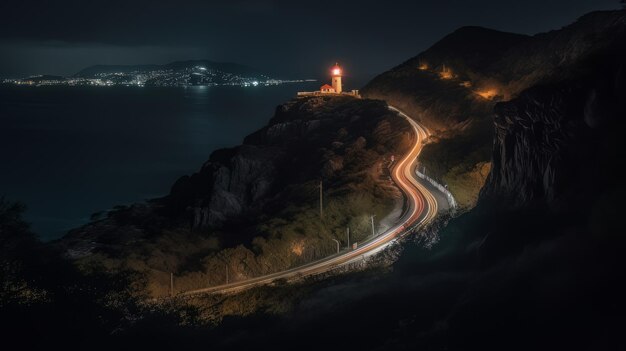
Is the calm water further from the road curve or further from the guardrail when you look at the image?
the guardrail

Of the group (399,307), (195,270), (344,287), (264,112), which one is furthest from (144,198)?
(264,112)

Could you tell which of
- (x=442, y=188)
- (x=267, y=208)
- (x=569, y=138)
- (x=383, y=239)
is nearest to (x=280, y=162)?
(x=267, y=208)

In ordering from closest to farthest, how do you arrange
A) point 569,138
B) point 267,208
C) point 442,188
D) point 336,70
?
point 569,138
point 442,188
point 267,208
point 336,70

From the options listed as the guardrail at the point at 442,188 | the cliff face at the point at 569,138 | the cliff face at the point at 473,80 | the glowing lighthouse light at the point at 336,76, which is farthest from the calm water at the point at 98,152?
the cliff face at the point at 569,138

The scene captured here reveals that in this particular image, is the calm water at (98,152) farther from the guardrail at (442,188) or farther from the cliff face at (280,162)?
the guardrail at (442,188)

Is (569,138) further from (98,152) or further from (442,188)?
(98,152)

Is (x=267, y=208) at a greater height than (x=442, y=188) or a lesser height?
lesser

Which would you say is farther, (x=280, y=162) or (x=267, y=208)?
(x=280, y=162)
